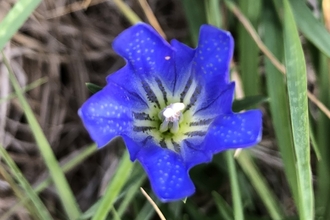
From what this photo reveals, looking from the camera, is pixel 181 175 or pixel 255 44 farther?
pixel 255 44

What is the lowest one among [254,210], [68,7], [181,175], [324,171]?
Answer: [254,210]

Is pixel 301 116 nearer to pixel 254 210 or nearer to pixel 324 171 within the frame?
pixel 324 171

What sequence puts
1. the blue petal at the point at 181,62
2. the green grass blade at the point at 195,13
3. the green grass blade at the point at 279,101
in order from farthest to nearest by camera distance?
the green grass blade at the point at 195,13 → the green grass blade at the point at 279,101 → the blue petal at the point at 181,62

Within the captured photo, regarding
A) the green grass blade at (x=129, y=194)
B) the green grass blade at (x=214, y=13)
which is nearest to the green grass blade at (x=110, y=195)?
the green grass blade at (x=129, y=194)

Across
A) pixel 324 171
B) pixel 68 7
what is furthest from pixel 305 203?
pixel 68 7

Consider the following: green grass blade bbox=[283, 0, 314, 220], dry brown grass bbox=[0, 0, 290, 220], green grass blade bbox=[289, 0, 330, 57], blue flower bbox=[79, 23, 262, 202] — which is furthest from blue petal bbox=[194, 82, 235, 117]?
dry brown grass bbox=[0, 0, 290, 220]

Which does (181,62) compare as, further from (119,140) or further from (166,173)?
(119,140)

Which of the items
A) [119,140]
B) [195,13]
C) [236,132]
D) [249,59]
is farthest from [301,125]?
[119,140]

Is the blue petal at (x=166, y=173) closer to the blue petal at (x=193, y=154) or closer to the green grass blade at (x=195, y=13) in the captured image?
the blue petal at (x=193, y=154)
